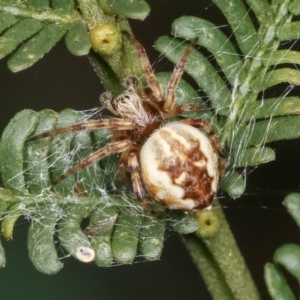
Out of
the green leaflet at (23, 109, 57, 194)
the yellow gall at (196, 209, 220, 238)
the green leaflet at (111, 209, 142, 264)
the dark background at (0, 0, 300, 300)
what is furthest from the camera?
the dark background at (0, 0, 300, 300)

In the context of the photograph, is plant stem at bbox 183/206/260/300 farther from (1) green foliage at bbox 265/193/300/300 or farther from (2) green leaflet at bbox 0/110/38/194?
(2) green leaflet at bbox 0/110/38/194

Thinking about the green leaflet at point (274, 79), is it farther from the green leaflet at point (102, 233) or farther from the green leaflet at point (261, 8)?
the green leaflet at point (102, 233)

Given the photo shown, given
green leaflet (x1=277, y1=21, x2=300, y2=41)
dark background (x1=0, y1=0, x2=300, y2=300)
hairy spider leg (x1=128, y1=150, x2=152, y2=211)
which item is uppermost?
green leaflet (x1=277, y1=21, x2=300, y2=41)

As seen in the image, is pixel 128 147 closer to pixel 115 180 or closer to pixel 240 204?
pixel 115 180

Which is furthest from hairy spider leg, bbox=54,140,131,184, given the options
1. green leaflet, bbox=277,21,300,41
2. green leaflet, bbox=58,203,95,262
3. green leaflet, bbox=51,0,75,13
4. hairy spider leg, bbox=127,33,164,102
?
green leaflet, bbox=277,21,300,41

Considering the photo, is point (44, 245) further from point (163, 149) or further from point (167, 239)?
point (167, 239)
